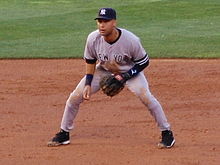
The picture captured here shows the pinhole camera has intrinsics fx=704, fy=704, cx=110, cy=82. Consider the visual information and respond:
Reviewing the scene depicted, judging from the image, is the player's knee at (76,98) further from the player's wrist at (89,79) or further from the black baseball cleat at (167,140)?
the black baseball cleat at (167,140)

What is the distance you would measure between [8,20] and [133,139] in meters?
12.6

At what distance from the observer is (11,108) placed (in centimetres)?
1005

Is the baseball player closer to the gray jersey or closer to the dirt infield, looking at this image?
the gray jersey

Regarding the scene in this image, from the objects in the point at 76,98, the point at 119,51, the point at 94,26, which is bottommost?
the point at 94,26

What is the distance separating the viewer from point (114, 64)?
771 cm

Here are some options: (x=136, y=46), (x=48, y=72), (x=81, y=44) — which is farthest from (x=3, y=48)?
(x=136, y=46)

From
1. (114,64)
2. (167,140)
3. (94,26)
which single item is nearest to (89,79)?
(114,64)

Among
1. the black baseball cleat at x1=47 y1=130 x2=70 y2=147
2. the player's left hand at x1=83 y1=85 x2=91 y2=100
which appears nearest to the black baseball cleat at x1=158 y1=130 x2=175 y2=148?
the player's left hand at x1=83 y1=85 x2=91 y2=100

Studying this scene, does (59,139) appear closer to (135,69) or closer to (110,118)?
(135,69)

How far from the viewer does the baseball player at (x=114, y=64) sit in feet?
24.7

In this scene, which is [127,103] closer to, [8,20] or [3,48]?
[3,48]

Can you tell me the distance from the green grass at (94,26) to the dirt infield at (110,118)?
1.42m

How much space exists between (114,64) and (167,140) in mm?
1022

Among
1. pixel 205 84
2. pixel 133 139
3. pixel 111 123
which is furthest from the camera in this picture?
pixel 205 84
